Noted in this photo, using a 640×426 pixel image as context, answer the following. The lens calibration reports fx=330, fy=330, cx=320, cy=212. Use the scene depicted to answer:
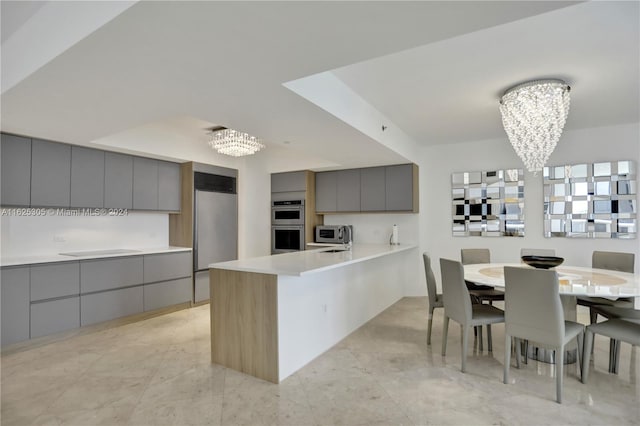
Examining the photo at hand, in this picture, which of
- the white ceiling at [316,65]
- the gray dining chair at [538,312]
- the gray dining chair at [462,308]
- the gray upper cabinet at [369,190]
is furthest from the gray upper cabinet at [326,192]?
the gray dining chair at [538,312]

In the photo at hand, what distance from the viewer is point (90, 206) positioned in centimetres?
397

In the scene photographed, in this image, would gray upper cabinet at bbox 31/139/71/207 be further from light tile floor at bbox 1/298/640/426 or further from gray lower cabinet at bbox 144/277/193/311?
light tile floor at bbox 1/298/640/426

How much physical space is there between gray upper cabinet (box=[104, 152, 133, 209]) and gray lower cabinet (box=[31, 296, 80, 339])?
3.99 feet

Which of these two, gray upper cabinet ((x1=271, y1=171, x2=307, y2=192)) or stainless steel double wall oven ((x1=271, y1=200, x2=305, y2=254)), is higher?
gray upper cabinet ((x1=271, y1=171, x2=307, y2=192))

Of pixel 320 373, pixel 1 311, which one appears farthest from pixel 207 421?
pixel 1 311

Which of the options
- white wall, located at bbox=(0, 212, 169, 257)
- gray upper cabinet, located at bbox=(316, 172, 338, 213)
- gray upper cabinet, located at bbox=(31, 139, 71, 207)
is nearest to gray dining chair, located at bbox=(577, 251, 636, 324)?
gray upper cabinet, located at bbox=(316, 172, 338, 213)

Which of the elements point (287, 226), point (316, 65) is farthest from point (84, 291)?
point (316, 65)

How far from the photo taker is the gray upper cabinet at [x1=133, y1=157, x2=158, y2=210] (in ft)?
14.6

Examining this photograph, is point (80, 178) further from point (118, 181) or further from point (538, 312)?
point (538, 312)

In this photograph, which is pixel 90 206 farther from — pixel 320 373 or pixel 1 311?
pixel 320 373

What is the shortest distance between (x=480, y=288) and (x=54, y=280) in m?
4.68

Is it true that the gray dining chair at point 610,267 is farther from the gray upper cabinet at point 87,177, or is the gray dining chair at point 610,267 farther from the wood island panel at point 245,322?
the gray upper cabinet at point 87,177

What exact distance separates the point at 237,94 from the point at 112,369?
2569 millimetres

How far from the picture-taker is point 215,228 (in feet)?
17.4
